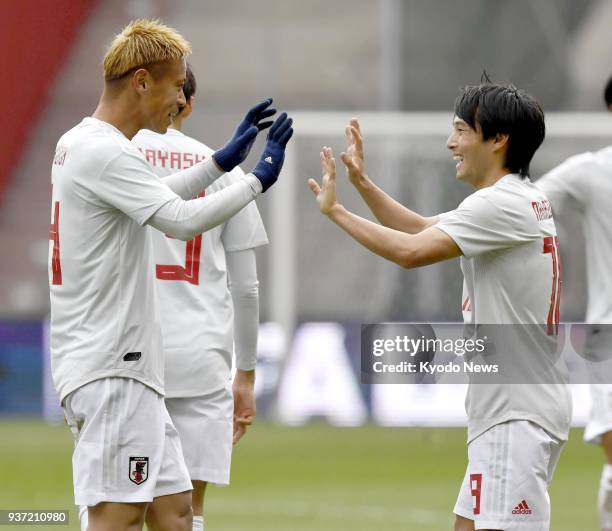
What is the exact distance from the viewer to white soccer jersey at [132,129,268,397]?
612cm

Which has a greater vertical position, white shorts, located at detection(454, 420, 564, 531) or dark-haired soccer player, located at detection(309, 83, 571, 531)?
dark-haired soccer player, located at detection(309, 83, 571, 531)

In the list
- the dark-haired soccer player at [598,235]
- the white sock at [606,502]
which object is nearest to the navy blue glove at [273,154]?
the dark-haired soccer player at [598,235]

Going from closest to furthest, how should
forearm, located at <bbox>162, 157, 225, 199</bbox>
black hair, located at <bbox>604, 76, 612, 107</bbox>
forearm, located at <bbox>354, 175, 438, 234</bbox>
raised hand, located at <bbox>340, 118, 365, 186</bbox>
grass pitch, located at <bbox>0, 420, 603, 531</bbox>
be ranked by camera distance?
forearm, located at <bbox>162, 157, 225, 199</bbox> < raised hand, located at <bbox>340, 118, 365, 186</bbox> < forearm, located at <bbox>354, 175, 438, 234</bbox> < black hair, located at <bbox>604, 76, 612, 107</bbox> < grass pitch, located at <bbox>0, 420, 603, 531</bbox>

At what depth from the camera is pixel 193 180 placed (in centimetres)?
549

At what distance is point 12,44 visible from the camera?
67.2ft

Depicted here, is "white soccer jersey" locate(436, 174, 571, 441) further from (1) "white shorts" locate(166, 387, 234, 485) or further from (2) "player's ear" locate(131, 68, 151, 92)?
(1) "white shorts" locate(166, 387, 234, 485)

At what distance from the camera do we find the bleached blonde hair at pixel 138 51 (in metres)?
5.08

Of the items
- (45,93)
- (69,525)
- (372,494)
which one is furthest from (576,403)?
(45,93)

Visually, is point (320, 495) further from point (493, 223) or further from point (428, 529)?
point (493, 223)

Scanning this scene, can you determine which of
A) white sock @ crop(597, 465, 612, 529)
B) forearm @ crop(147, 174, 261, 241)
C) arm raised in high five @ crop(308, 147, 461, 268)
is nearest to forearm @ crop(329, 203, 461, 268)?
arm raised in high five @ crop(308, 147, 461, 268)

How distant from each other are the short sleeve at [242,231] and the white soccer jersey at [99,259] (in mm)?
1288

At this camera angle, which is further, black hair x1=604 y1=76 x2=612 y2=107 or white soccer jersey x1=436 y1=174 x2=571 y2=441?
black hair x1=604 y1=76 x2=612 y2=107

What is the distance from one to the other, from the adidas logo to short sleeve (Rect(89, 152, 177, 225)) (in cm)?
157

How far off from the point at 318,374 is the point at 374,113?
8.33m
